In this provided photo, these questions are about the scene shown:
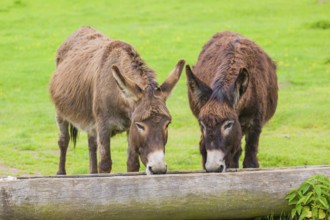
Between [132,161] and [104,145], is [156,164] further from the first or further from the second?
[104,145]

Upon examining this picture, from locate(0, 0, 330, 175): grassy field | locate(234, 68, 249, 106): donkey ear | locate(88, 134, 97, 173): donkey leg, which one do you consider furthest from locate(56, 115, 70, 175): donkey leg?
locate(234, 68, 249, 106): donkey ear

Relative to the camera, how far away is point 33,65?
23109 millimetres

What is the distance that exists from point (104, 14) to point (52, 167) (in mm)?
21945

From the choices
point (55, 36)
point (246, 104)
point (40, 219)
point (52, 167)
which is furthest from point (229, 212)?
point (55, 36)

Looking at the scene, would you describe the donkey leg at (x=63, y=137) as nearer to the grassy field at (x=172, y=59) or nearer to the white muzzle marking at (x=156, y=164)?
the grassy field at (x=172, y=59)

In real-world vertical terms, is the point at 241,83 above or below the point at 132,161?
above

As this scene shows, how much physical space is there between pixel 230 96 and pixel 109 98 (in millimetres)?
1553

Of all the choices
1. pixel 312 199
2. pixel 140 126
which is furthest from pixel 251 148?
pixel 312 199

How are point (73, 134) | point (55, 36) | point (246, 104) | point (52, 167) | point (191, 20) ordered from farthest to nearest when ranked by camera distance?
point (191, 20), point (55, 36), point (52, 167), point (73, 134), point (246, 104)

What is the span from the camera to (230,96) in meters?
7.93

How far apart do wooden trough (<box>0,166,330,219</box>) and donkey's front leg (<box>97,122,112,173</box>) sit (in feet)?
7.82

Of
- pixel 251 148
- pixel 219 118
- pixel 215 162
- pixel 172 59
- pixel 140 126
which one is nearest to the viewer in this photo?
pixel 215 162

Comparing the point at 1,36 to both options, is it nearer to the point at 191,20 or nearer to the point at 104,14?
the point at 104,14

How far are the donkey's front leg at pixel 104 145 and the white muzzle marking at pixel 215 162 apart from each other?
163 centimetres
